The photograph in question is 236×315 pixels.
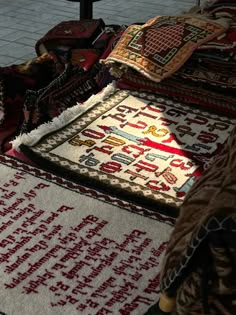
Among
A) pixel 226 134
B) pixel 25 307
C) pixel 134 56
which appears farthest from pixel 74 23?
pixel 25 307

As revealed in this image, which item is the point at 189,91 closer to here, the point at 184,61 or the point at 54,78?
the point at 184,61

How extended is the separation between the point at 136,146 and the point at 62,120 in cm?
35

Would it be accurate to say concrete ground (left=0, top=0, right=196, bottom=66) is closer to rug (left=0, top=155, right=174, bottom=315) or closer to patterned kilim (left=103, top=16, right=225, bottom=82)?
patterned kilim (left=103, top=16, right=225, bottom=82)

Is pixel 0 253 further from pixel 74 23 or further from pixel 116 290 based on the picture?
pixel 74 23

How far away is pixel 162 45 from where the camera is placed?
2930mm

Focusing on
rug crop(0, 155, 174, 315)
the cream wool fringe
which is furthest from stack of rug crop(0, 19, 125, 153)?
rug crop(0, 155, 174, 315)

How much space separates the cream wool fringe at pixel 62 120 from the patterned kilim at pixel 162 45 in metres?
0.16

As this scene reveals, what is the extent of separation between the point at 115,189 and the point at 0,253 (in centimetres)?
49

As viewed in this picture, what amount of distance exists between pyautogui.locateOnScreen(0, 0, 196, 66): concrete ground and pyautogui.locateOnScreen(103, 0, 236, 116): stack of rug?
1.35 m

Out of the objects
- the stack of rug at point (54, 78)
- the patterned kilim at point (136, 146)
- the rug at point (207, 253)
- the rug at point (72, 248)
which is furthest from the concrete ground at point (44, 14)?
the rug at point (207, 253)

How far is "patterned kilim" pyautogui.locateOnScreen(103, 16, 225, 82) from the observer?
287 centimetres

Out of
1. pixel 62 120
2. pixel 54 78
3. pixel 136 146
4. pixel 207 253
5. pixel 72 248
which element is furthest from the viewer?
pixel 54 78

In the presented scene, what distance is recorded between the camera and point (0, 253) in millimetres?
1878

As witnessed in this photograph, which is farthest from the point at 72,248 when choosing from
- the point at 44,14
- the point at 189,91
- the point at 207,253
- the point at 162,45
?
the point at 44,14
